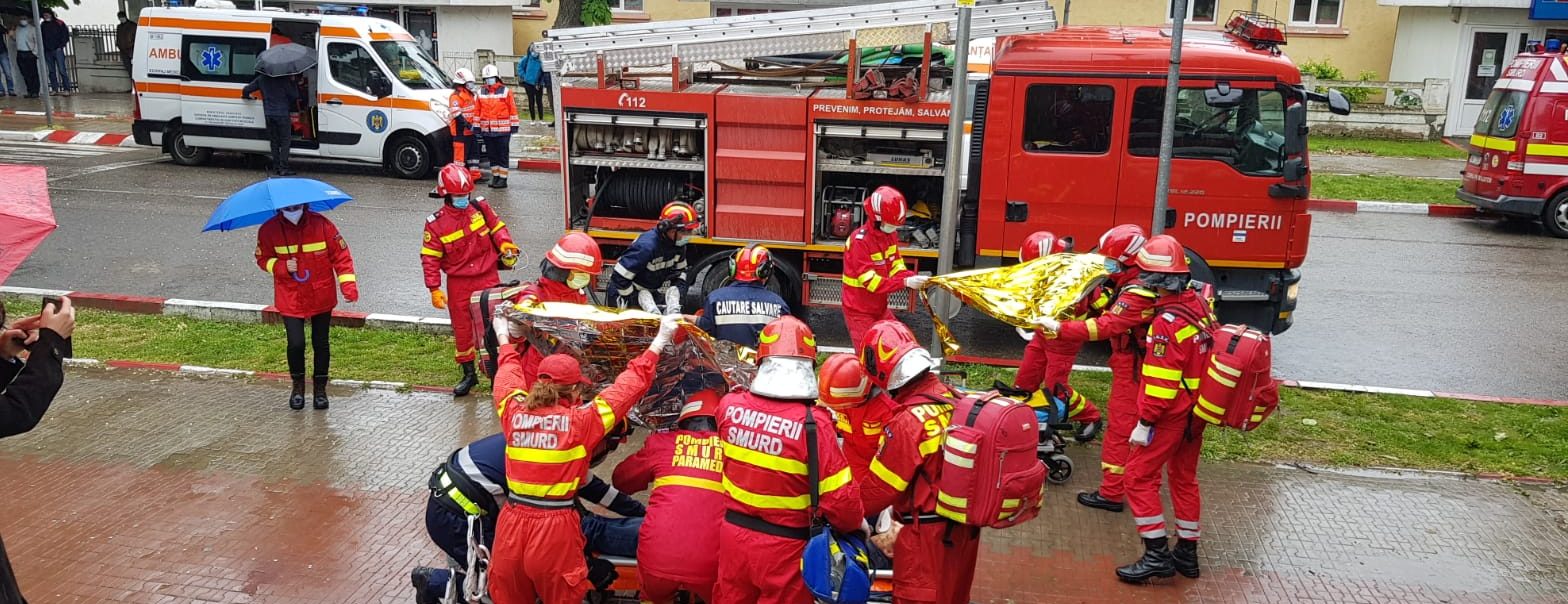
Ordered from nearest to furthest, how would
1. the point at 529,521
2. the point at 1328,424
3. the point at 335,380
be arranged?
the point at 529,521 → the point at 1328,424 → the point at 335,380

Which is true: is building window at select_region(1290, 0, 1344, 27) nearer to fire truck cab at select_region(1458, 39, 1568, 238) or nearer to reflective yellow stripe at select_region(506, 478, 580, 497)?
fire truck cab at select_region(1458, 39, 1568, 238)

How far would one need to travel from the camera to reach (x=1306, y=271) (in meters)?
13.6

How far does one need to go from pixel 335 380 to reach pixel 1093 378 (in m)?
6.00

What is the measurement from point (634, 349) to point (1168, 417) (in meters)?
2.78

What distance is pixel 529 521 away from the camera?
4.91m

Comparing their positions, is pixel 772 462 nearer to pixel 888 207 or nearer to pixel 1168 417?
pixel 1168 417

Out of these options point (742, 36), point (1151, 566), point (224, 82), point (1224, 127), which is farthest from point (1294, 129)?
point (224, 82)

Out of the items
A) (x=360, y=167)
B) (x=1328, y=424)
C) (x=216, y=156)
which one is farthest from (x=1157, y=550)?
(x=216, y=156)

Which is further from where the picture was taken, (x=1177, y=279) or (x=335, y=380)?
(x=335, y=380)

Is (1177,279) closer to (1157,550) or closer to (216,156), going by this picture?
(1157,550)

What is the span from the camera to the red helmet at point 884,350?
5086 millimetres

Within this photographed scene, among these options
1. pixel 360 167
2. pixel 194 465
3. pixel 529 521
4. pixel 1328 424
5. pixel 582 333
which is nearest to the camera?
pixel 529 521

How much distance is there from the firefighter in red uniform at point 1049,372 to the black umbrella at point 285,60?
12777 millimetres

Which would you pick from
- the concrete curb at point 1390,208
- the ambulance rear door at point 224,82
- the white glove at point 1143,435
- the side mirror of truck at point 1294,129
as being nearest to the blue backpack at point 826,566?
the white glove at point 1143,435
